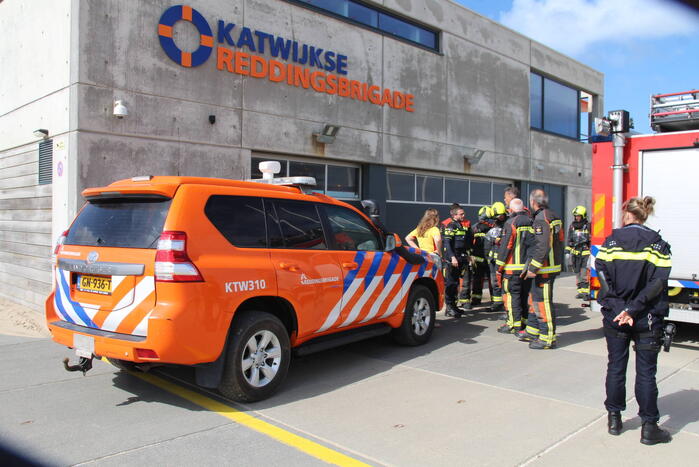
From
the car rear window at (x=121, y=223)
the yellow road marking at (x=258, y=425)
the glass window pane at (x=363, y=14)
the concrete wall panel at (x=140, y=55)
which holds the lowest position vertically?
the yellow road marking at (x=258, y=425)

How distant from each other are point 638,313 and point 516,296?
3.50 meters

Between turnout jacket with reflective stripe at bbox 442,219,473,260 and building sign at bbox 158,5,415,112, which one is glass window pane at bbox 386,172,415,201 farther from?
turnout jacket with reflective stripe at bbox 442,219,473,260

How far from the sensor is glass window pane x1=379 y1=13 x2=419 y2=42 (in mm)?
12876

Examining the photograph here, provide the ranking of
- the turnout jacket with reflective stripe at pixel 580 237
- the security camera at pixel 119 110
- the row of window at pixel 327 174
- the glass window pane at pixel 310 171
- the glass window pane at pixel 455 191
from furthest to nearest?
1. the glass window pane at pixel 455 191
2. the turnout jacket with reflective stripe at pixel 580 237
3. the glass window pane at pixel 310 171
4. the row of window at pixel 327 174
5. the security camera at pixel 119 110

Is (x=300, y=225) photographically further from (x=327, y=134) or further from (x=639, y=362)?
(x=327, y=134)

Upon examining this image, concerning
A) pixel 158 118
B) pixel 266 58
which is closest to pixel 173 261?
pixel 158 118

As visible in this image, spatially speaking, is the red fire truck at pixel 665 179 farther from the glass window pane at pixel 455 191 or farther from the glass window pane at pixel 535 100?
the glass window pane at pixel 535 100

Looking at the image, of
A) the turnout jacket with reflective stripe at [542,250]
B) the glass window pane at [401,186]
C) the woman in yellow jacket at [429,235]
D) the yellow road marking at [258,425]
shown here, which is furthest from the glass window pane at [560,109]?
the yellow road marking at [258,425]

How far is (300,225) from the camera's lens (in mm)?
5516

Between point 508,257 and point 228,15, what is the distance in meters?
6.45

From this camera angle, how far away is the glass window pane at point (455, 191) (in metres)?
14.6

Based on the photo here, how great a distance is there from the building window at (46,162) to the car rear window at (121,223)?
4.64 metres

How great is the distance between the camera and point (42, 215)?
932cm

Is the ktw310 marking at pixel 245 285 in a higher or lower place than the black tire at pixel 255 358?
higher
